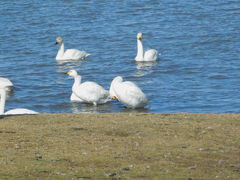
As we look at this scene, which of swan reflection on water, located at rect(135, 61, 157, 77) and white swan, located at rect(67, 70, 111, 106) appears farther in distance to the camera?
swan reflection on water, located at rect(135, 61, 157, 77)

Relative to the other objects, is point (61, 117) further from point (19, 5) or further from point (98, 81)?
point (19, 5)

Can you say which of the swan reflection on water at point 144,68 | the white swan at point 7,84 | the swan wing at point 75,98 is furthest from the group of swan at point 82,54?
the swan wing at point 75,98

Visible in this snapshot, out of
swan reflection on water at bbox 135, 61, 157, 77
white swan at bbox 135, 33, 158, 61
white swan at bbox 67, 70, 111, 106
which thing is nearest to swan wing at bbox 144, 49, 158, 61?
white swan at bbox 135, 33, 158, 61

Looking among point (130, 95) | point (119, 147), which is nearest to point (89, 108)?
point (130, 95)

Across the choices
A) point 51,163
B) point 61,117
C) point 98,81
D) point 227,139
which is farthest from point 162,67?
point 51,163

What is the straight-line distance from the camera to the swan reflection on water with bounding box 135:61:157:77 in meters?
28.8

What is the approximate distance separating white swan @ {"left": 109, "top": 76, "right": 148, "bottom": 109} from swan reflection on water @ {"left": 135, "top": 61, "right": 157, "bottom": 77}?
5945 millimetres

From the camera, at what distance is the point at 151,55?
30359mm

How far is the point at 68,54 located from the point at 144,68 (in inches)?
152

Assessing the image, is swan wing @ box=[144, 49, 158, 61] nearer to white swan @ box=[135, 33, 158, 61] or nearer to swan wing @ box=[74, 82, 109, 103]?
white swan @ box=[135, 33, 158, 61]

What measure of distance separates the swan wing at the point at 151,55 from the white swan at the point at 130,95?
25.8ft

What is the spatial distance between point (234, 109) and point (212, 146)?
30.4 ft

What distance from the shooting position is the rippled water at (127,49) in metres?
23.9

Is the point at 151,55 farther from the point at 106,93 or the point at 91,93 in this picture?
the point at 91,93
